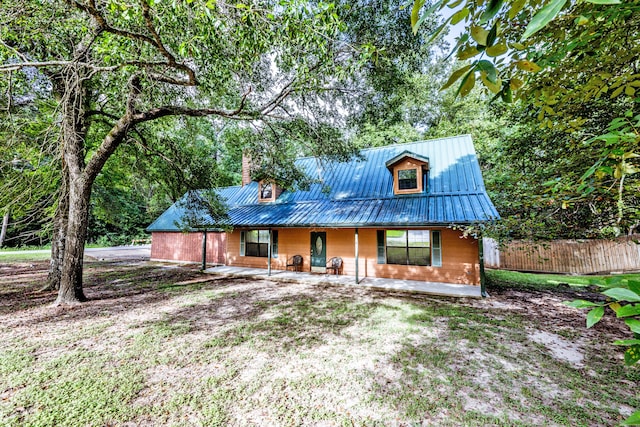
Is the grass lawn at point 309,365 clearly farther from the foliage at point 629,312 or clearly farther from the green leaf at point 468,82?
the green leaf at point 468,82

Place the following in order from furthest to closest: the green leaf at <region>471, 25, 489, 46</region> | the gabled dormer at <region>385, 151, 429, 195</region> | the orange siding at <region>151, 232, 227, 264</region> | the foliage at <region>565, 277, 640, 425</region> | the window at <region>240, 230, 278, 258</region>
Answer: the orange siding at <region>151, 232, 227, 264</region>, the window at <region>240, 230, 278, 258</region>, the gabled dormer at <region>385, 151, 429, 195</region>, the green leaf at <region>471, 25, 489, 46</region>, the foliage at <region>565, 277, 640, 425</region>

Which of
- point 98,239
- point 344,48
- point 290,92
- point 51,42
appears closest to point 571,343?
point 344,48

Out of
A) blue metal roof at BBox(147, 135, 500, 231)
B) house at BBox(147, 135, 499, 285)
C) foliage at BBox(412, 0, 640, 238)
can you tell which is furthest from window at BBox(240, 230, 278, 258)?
foliage at BBox(412, 0, 640, 238)

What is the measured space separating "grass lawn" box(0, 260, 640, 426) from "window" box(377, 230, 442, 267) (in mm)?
2730

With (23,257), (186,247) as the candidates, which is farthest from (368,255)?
(23,257)

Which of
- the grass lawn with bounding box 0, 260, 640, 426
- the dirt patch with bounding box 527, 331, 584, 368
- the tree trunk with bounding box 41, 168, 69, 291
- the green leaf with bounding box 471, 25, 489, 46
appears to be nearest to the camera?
the green leaf with bounding box 471, 25, 489, 46

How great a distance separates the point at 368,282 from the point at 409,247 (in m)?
2.15

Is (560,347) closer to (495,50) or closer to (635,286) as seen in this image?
(635,286)

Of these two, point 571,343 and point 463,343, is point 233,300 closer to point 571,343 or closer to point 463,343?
point 463,343

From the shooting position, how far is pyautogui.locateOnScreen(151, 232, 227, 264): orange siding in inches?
636

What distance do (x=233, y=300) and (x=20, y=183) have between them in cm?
681

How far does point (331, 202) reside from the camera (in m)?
12.3

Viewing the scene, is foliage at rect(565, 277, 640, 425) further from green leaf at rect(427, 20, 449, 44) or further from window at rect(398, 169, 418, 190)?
window at rect(398, 169, 418, 190)

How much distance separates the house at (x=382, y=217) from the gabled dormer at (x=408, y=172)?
1.6 inches
